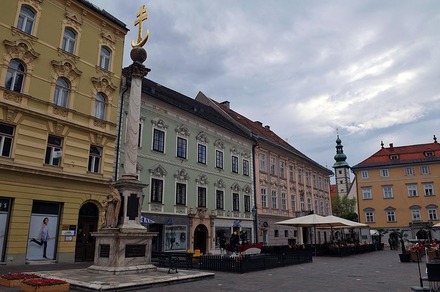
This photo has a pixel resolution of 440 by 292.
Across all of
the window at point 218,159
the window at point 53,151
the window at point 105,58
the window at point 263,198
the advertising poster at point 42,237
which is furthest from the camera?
the window at point 263,198

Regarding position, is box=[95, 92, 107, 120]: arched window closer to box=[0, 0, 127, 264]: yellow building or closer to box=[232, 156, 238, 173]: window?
box=[0, 0, 127, 264]: yellow building

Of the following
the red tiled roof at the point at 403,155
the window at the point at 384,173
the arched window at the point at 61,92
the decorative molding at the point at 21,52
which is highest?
the red tiled roof at the point at 403,155

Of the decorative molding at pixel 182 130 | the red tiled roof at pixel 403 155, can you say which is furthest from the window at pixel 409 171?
the decorative molding at pixel 182 130

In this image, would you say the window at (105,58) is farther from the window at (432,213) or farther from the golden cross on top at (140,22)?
the window at (432,213)

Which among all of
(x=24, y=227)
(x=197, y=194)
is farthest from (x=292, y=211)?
(x=24, y=227)

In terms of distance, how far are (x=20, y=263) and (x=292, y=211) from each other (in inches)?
1141

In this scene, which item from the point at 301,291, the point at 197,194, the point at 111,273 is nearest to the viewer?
the point at 301,291

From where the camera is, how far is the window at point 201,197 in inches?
1064

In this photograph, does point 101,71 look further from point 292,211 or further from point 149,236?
point 292,211

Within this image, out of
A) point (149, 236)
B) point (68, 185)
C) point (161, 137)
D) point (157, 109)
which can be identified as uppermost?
point (157, 109)

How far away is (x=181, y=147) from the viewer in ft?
86.5

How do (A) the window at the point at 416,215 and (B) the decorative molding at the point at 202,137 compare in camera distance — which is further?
(A) the window at the point at 416,215

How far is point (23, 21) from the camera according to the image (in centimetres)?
1788

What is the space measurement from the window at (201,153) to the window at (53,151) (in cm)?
1144
